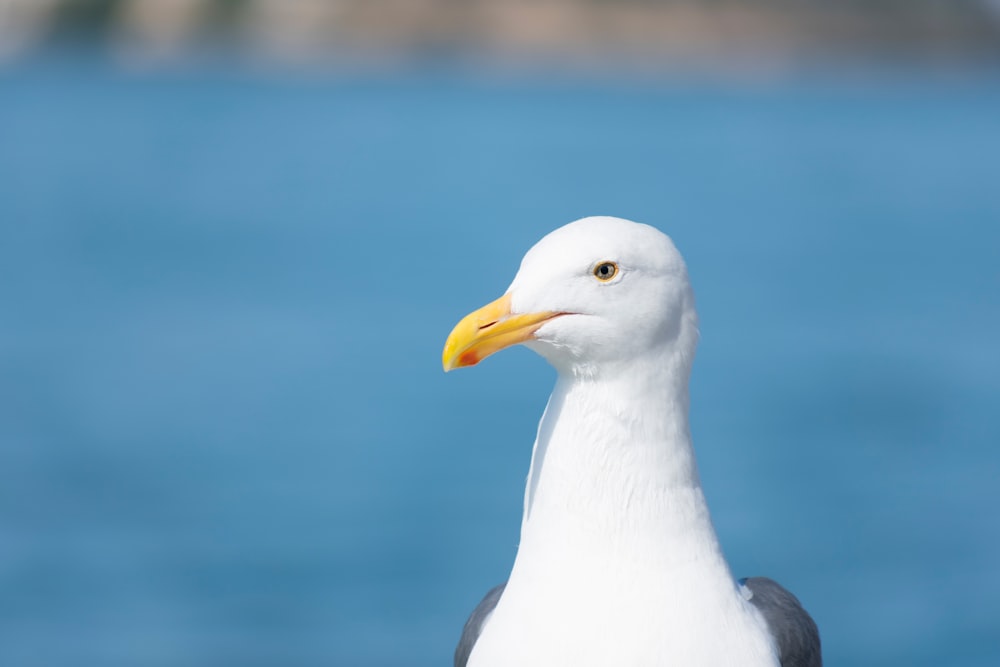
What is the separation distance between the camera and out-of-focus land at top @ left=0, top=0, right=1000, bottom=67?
43.1 metres

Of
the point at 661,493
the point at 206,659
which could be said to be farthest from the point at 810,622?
the point at 206,659

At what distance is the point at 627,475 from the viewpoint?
3.07 metres

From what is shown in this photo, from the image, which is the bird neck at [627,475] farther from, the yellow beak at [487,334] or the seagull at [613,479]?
the yellow beak at [487,334]

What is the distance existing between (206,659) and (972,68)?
41011mm

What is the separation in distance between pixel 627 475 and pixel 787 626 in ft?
1.90

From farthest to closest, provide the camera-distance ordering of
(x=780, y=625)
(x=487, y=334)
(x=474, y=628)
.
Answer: (x=474, y=628) → (x=780, y=625) → (x=487, y=334)

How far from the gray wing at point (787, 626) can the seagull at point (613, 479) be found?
0.09 m

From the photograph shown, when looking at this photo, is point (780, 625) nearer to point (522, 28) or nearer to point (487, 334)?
point (487, 334)

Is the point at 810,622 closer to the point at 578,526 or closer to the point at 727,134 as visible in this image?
the point at 578,526

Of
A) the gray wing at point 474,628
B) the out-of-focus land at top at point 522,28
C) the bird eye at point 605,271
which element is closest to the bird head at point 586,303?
the bird eye at point 605,271

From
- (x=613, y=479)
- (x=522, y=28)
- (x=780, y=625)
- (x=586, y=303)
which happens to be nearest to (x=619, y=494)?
(x=613, y=479)

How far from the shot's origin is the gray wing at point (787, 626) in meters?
3.24

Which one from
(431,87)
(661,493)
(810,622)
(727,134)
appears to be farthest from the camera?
(431,87)

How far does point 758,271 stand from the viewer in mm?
20328
